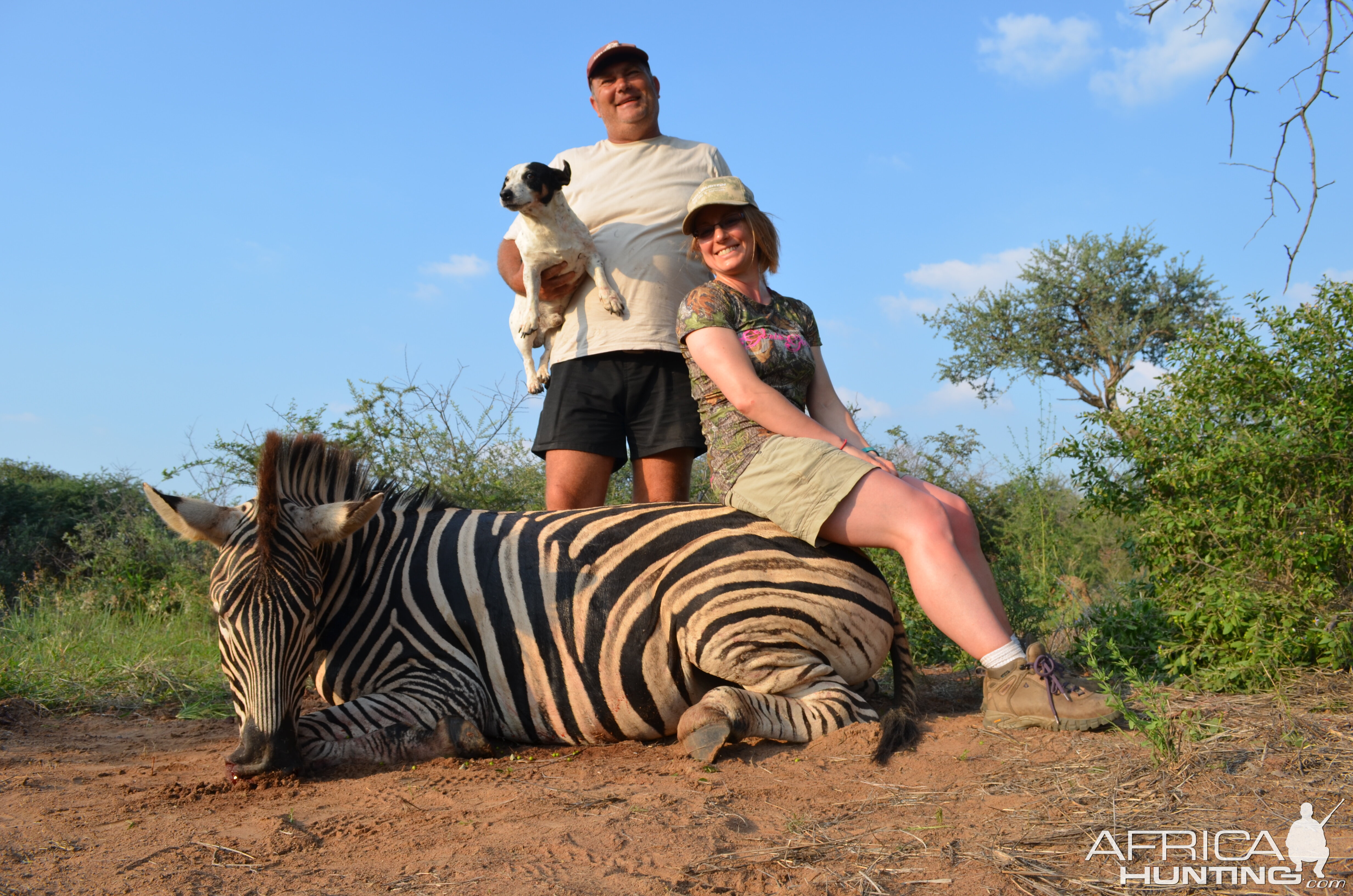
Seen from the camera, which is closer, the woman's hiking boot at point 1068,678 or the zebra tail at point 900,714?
the zebra tail at point 900,714

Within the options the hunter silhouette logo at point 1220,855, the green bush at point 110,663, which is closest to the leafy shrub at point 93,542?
the green bush at point 110,663

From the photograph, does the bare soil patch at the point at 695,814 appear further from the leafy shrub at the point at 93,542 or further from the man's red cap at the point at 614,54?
the leafy shrub at the point at 93,542

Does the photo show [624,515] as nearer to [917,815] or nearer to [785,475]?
[785,475]

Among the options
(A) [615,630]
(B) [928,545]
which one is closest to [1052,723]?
(B) [928,545]

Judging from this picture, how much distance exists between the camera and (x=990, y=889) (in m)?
2.00

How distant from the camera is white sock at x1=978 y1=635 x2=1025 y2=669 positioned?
3223mm

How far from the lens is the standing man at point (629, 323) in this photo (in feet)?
14.4

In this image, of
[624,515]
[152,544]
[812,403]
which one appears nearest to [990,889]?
[624,515]

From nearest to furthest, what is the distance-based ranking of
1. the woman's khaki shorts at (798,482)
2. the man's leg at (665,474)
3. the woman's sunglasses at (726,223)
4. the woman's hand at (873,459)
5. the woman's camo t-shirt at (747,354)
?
the woman's khaki shorts at (798,482) → the woman's hand at (873,459) → the woman's camo t-shirt at (747,354) → the woman's sunglasses at (726,223) → the man's leg at (665,474)

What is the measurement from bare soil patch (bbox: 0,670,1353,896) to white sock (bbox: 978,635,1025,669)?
0.24 meters

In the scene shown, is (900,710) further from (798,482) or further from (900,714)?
(798,482)

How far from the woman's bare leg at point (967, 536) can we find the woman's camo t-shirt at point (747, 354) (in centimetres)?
64

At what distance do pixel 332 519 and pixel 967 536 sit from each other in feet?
7.43

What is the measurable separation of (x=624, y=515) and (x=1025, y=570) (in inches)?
188
